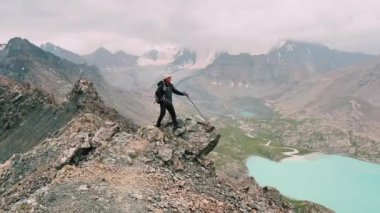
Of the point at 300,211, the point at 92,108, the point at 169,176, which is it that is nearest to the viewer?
the point at 169,176

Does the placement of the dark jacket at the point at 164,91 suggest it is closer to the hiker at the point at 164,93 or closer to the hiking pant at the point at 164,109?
the hiker at the point at 164,93

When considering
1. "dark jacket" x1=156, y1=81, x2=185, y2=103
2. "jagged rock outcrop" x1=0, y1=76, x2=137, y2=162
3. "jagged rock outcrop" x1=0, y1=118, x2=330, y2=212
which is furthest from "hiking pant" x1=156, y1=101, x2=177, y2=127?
"jagged rock outcrop" x1=0, y1=76, x2=137, y2=162

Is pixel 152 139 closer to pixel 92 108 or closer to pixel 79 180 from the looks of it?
pixel 79 180

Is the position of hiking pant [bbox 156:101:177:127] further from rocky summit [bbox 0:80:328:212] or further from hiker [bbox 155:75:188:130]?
rocky summit [bbox 0:80:328:212]

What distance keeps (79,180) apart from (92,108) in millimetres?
51422

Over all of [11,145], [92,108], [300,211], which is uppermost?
[92,108]

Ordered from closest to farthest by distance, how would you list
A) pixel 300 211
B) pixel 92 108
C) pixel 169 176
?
1. pixel 169 176
2. pixel 92 108
3. pixel 300 211

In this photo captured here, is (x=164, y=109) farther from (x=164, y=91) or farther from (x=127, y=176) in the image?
(x=127, y=176)

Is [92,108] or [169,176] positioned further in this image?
[92,108]

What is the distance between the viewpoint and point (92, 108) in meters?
83.2

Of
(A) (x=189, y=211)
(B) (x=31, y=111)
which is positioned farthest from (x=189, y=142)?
(B) (x=31, y=111)

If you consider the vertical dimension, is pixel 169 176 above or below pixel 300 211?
above

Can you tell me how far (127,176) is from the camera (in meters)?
33.6

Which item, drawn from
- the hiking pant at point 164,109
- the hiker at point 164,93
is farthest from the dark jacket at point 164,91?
the hiking pant at point 164,109
